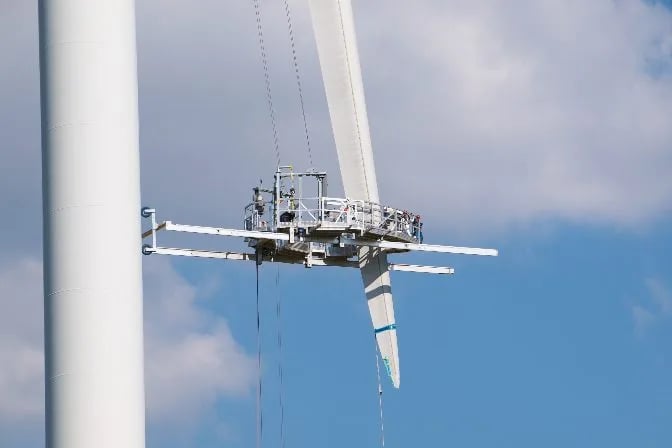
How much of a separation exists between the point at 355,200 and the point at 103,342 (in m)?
47.7

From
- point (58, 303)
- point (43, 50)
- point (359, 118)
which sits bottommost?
point (58, 303)

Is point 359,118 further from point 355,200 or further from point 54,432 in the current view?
point 54,432

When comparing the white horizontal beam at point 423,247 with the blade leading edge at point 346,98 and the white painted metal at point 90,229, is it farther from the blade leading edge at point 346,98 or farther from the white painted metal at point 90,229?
the white painted metal at point 90,229

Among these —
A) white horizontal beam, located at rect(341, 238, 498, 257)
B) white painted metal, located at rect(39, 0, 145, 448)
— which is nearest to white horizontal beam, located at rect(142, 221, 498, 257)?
white horizontal beam, located at rect(341, 238, 498, 257)

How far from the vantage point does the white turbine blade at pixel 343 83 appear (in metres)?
115

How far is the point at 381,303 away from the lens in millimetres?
115812

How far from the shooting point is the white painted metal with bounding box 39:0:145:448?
6006 cm

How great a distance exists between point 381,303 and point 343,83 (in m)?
15.3

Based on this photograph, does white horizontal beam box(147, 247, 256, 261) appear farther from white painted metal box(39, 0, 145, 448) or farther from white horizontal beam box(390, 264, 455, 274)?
white painted metal box(39, 0, 145, 448)

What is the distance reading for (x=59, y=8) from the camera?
6247 cm

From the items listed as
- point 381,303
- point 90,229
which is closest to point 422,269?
point 381,303

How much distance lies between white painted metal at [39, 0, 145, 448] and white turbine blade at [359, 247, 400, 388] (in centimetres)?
5062

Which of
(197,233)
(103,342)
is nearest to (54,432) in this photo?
(103,342)

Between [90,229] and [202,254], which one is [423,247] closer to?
[202,254]
